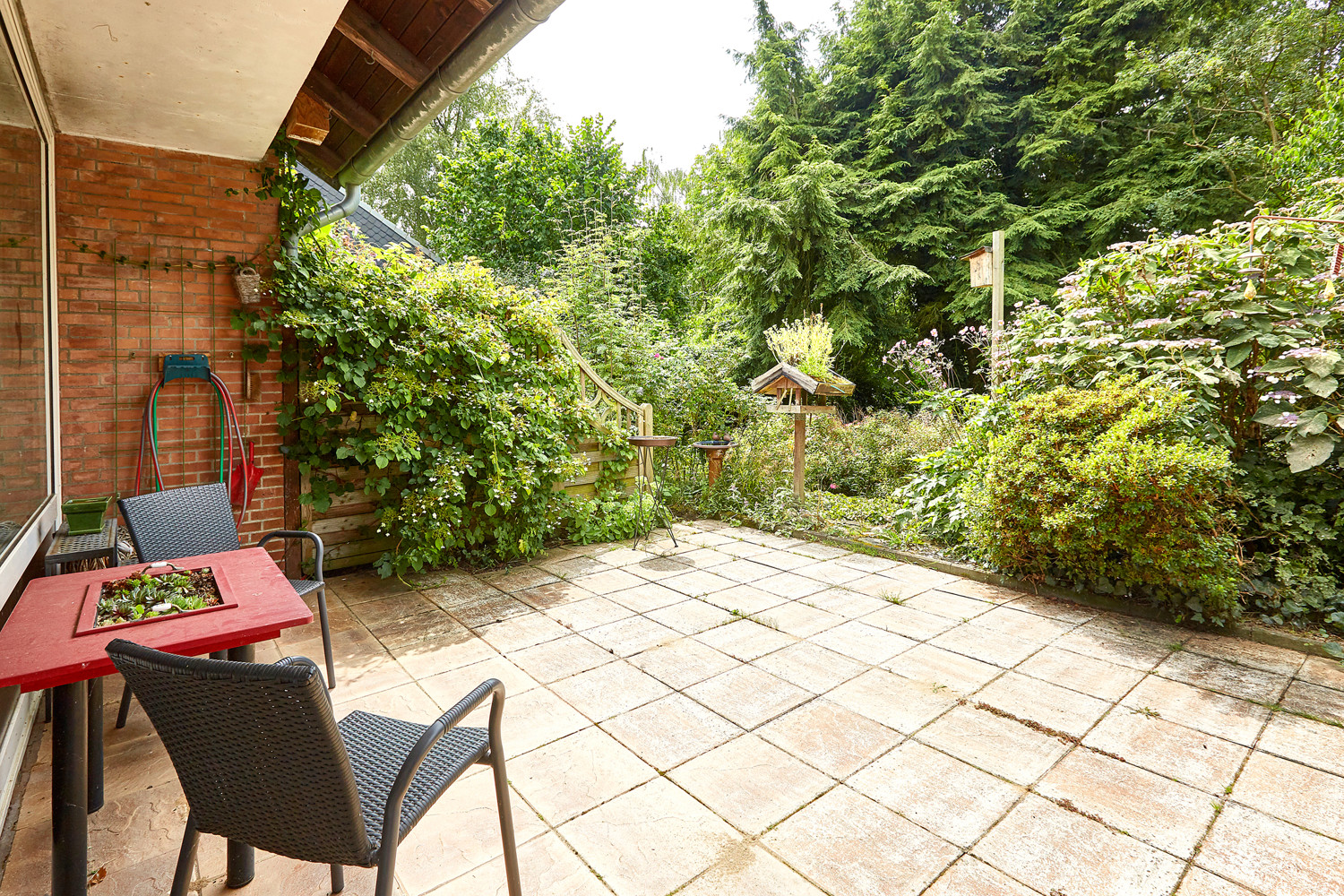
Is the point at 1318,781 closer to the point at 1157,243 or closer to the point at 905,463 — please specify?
the point at 1157,243

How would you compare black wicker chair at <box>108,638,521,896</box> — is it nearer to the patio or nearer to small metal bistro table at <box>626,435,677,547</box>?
the patio

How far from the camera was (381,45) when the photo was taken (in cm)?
324

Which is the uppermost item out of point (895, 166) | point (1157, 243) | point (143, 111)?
point (895, 166)

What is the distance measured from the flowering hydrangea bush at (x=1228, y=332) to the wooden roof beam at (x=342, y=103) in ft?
14.7

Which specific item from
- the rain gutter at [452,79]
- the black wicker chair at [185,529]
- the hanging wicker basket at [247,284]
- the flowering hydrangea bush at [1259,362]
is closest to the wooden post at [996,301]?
the flowering hydrangea bush at [1259,362]

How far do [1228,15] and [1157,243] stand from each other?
9089 mm

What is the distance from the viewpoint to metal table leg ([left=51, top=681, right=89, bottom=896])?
1.35 meters

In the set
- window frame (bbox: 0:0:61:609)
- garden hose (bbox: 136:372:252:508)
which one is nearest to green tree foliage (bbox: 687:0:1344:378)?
garden hose (bbox: 136:372:252:508)

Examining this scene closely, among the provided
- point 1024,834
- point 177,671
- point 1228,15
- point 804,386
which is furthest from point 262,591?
point 1228,15

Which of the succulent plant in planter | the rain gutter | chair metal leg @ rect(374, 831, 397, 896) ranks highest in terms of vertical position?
the rain gutter

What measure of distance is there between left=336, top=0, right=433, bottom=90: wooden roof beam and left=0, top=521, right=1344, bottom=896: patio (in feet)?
9.36

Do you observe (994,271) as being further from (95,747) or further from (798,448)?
(95,747)

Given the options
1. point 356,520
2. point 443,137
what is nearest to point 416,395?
point 356,520

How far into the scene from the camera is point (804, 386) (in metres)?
5.18
